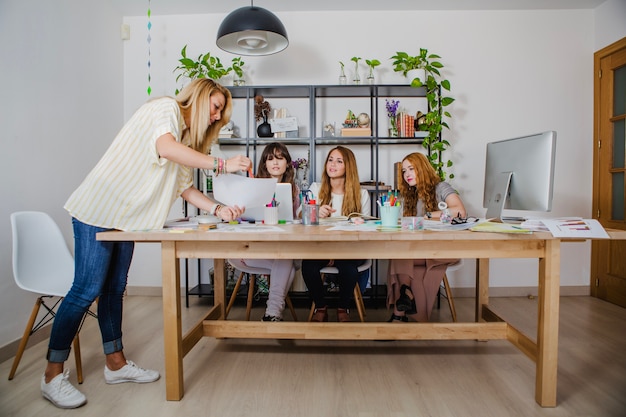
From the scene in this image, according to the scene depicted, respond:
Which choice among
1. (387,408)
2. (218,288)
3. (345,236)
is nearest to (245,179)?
(345,236)

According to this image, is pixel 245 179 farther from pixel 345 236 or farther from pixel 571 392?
pixel 571 392

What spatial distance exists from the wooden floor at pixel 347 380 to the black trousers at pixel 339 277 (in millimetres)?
277

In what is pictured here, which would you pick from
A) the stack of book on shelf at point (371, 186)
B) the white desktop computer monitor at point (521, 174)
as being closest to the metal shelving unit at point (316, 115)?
the stack of book on shelf at point (371, 186)

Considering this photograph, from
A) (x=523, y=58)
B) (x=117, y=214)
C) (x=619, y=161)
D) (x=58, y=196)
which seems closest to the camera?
(x=117, y=214)

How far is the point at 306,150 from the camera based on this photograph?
3.43m

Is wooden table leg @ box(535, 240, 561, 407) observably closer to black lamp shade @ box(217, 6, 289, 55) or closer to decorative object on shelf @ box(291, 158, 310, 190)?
black lamp shade @ box(217, 6, 289, 55)

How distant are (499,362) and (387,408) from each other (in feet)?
2.54

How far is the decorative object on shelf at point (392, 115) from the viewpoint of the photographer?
321cm

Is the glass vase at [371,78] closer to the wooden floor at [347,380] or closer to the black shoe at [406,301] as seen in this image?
the black shoe at [406,301]

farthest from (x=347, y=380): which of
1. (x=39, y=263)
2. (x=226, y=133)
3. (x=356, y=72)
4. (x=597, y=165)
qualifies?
(x=597, y=165)

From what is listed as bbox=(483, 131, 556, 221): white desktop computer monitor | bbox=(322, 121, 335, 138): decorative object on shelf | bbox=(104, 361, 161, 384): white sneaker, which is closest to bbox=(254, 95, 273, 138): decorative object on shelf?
bbox=(322, 121, 335, 138): decorative object on shelf

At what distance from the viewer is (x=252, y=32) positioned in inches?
94.7

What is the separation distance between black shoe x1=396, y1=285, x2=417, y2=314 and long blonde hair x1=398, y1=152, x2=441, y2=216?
498 mm

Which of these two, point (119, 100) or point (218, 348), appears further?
point (119, 100)
